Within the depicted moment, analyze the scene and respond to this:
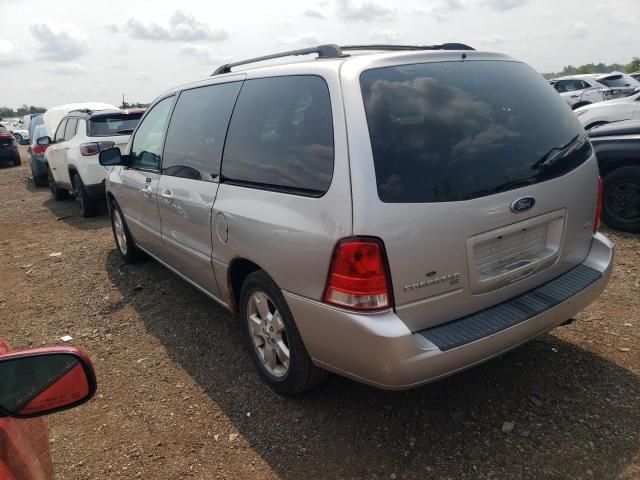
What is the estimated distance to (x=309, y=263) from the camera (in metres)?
2.38

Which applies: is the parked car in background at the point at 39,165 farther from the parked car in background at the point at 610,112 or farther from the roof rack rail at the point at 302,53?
the parked car in background at the point at 610,112

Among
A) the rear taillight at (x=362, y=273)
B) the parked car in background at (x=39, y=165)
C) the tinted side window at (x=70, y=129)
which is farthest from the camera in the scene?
the parked car in background at (x=39, y=165)

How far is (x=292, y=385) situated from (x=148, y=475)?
2.78 ft

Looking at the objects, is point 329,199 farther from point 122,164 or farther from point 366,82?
point 122,164

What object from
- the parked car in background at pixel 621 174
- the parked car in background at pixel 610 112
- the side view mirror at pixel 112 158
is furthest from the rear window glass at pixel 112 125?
the parked car in background at pixel 610 112

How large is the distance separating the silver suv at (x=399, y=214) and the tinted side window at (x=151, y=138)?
1244 millimetres

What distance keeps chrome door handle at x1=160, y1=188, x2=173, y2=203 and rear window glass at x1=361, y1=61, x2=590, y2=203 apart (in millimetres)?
1946

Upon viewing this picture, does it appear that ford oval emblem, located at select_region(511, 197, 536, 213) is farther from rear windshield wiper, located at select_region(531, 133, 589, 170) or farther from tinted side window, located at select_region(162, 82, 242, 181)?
tinted side window, located at select_region(162, 82, 242, 181)

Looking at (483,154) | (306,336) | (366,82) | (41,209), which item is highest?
(366,82)

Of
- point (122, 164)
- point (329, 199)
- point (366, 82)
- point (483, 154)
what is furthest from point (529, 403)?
point (122, 164)

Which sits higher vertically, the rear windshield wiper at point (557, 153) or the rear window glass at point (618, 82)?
the rear windshield wiper at point (557, 153)

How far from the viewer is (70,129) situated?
9.04 m

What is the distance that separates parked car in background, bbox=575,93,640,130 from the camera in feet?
28.3

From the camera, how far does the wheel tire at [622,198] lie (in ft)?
17.6
